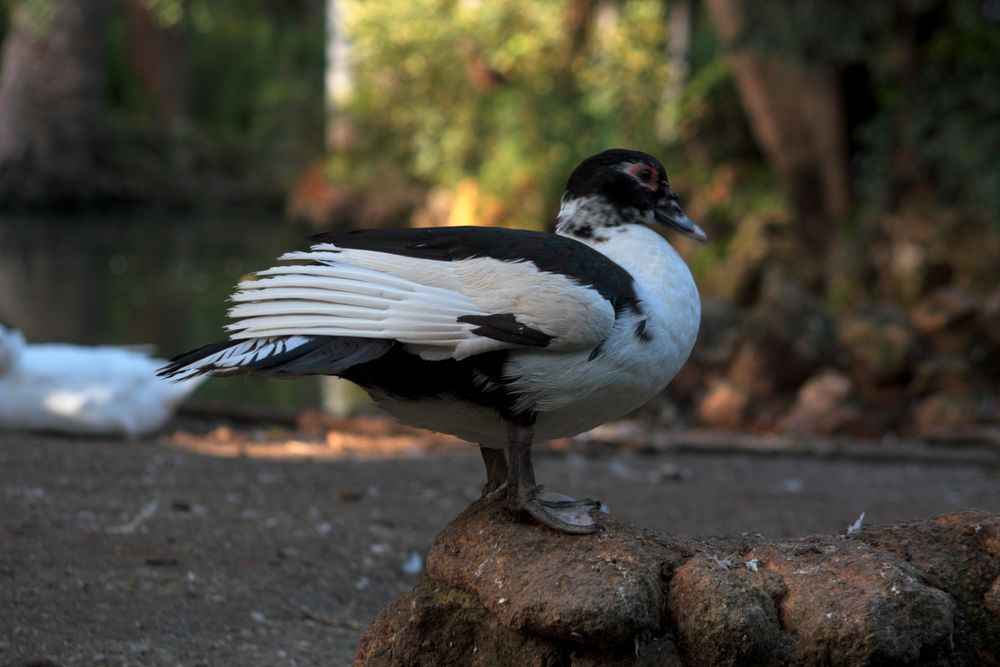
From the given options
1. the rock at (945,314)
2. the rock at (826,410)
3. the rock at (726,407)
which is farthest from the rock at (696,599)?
the rock at (945,314)

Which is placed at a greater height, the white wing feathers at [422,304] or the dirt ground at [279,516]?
the white wing feathers at [422,304]

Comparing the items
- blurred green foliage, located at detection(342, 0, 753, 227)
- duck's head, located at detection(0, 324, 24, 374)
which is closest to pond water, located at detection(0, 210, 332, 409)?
duck's head, located at detection(0, 324, 24, 374)

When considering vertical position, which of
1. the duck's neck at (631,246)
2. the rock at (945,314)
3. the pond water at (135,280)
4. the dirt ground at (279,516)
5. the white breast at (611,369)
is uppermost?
the duck's neck at (631,246)

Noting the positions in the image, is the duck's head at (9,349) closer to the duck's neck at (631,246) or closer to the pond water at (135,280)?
the pond water at (135,280)

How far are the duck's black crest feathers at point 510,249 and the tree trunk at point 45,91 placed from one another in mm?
13836

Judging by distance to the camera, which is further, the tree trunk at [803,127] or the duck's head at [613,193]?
the tree trunk at [803,127]

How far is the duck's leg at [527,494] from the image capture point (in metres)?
3.28

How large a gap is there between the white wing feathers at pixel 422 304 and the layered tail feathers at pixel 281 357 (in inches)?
1.0

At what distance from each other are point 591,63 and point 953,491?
9908 mm

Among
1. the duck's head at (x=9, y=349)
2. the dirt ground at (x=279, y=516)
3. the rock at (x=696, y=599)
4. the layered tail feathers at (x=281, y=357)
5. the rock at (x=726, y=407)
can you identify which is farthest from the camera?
the rock at (x=726, y=407)

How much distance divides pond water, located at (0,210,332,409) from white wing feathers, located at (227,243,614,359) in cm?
532

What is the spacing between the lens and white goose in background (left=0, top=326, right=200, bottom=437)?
681 centimetres

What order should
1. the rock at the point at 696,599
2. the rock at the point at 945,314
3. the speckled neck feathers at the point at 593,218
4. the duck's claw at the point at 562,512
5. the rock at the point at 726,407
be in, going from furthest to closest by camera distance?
the rock at the point at 945,314 < the rock at the point at 726,407 < the speckled neck feathers at the point at 593,218 < the duck's claw at the point at 562,512 < the rock at the point at 696,599

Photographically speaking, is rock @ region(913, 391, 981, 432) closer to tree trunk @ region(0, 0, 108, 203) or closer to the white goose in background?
the white goose in background
